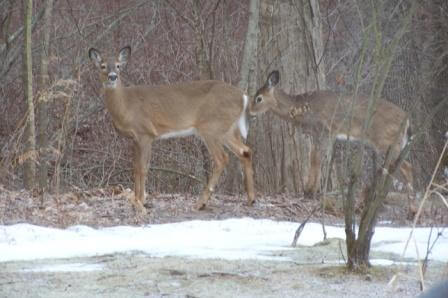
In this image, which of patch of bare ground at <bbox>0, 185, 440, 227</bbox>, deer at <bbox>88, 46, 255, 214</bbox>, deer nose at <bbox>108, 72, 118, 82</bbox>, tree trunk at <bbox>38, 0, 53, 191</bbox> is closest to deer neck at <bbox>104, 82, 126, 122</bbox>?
deer at <bbox>88, 46, 255, 214</bbox>

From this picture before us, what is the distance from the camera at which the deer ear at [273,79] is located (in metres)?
12.7

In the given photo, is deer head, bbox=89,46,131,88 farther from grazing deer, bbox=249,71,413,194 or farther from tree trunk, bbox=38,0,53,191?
grazing deer, bbox=249,71,413,194

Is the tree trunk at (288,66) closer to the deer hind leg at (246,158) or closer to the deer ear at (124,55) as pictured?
the deer hind leg at (246,158)

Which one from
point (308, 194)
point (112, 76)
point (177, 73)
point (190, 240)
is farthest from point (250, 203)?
point (177, 73)

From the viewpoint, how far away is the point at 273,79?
12867mm

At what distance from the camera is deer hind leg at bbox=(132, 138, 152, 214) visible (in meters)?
10.2

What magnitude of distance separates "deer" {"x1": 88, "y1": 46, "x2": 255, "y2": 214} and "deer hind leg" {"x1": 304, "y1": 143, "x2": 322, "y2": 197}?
0.82 metres

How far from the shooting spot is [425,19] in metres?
16.8

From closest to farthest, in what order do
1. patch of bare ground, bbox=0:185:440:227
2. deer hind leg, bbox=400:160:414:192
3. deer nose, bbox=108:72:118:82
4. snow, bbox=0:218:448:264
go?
snow, bbox=0:218:448:264 < patch of bare ground, bbox=0:185:440:227 < deer hind leg, bbox=400:160:414:192 < deer nose, bbox=108:72:118:82

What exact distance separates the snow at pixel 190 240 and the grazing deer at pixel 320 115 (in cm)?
299

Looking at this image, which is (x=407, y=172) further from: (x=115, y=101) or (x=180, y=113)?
(x=115, y=101)

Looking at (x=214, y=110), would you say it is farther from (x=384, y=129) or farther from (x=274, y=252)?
(x=274, y=252)

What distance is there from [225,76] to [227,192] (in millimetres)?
2115

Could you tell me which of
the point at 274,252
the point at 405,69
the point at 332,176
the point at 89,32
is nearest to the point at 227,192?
the point at 332,176
